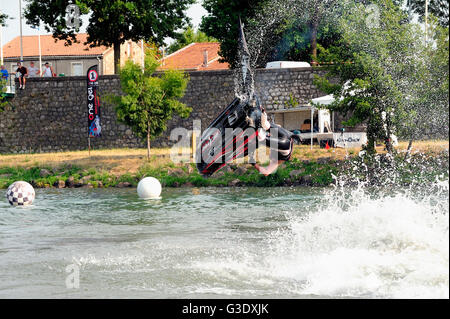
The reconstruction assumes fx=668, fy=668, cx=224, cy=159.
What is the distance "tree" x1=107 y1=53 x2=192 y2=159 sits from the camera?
3136cm

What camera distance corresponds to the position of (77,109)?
4000 centimetres

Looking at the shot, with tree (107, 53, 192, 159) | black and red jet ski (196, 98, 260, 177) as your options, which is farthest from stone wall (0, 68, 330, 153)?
black and red jet ski (196, 98, 260, 177)

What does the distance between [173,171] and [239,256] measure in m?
17.5

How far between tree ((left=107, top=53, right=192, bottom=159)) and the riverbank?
1706 millimetres

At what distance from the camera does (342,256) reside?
10.9 meters

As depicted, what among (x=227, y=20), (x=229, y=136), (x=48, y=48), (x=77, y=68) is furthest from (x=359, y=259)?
(x=48, y=48)

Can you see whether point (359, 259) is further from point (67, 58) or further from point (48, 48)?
point (48, 48)

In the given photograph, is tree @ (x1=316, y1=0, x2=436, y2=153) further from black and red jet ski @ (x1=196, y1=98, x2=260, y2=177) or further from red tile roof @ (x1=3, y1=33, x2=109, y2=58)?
red tile roof @ (x1=3, y1=33, x2=109, y2=58)

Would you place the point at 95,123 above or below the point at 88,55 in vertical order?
below

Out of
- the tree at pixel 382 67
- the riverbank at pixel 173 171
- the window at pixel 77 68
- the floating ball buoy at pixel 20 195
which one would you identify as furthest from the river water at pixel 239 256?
the window at pixel 77 68

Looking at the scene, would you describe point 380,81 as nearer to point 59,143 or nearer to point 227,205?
point 227,205

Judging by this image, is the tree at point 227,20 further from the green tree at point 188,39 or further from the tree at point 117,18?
the green tree at point 188,39

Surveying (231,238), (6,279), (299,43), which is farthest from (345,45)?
(6,279)
